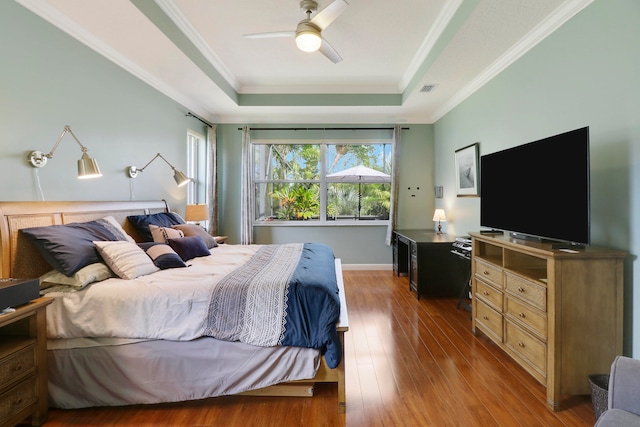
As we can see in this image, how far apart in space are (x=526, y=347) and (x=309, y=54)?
11.7 ft

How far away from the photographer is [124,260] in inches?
82.5

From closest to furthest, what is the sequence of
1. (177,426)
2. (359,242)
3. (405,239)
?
(177,426) → (405,239) → (359,242)

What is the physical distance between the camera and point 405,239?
4.42 meters

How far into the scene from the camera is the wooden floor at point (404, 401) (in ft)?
5.61

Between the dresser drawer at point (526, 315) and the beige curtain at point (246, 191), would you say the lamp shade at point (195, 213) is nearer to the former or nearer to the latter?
the beige curtain at point (246, 191)

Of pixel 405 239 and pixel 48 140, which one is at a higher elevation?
pixel 48 140

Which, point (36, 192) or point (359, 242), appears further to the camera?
point (359, 242)

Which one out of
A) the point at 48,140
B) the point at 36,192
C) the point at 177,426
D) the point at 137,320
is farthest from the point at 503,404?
the point at 48,140

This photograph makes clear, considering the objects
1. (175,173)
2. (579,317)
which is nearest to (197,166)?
(175,173)

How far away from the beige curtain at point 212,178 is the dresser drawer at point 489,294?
13.1 ft

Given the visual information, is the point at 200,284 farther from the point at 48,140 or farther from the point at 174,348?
the point at 48,140

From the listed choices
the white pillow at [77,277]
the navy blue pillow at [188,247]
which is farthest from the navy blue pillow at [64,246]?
the navy blue pillow at [188,247]

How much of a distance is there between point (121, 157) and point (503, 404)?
3798mm

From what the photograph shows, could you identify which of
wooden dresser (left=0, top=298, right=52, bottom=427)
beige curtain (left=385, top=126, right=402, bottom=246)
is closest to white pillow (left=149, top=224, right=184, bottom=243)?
wooden dresser (left=0, top=298, right=52, bottom=427)
